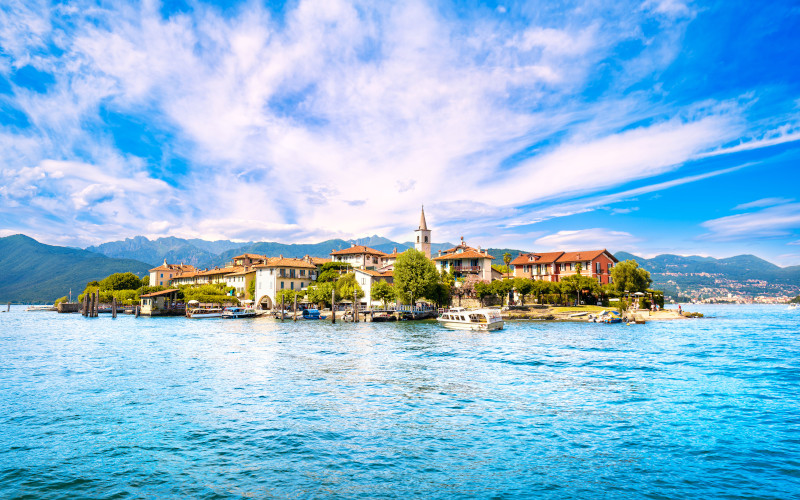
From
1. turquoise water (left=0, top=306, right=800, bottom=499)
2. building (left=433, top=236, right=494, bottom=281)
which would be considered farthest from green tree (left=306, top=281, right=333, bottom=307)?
turquoise water (left=0, top=306, right=800, bottom=499)

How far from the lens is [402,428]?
1335 cm

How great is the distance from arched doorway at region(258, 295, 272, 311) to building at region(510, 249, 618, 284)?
5281 centimetres

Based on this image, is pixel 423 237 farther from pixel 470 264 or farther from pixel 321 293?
pixel 321 293

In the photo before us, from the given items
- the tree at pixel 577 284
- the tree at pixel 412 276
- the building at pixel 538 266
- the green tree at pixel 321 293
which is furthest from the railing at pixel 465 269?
the green tree at pixel 321 293

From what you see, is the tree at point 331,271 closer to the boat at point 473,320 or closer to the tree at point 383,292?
the tree at point 383,292

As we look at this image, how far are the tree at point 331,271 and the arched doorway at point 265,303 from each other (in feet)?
37.4

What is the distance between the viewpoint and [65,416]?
48.5 ft

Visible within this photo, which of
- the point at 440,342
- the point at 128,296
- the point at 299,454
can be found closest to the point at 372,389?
the point at 299,454

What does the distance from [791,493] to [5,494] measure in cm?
1616

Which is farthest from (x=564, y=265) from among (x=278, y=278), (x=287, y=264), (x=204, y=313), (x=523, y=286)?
(x=204, y=313)

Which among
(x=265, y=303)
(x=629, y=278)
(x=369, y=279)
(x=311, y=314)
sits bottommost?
(x=311, y=314)

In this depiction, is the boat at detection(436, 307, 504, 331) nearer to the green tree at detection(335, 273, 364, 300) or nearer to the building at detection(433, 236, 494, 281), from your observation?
the building at detection(433, 236, 494, 281)

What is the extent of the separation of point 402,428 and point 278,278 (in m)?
82.9

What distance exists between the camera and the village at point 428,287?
75812mm
